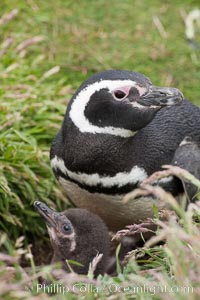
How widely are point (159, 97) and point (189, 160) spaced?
19.5 inches

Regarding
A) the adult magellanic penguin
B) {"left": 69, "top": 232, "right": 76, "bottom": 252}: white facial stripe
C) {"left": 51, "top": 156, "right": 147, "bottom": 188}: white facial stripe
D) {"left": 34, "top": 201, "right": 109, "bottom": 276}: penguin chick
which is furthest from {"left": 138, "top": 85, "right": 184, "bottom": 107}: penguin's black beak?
{"left": 69, "top": 232, "right": 76, "bottom": 252}: white facial stripe

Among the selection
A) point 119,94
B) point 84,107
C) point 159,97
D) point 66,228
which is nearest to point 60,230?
point 66,228

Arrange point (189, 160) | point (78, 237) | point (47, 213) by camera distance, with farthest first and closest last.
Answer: point (189, 160)
point (47, 213)
point (78, 237)

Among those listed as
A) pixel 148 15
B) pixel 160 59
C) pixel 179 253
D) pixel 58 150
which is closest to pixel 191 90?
pixel 160 59

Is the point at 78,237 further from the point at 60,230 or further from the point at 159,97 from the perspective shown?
the point at 159,97

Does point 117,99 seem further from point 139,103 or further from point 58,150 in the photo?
point 58,150

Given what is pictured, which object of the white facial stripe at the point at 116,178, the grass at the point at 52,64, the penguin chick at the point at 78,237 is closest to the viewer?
the penguin chick at the point at 78,237

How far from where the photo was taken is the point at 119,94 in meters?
4.85

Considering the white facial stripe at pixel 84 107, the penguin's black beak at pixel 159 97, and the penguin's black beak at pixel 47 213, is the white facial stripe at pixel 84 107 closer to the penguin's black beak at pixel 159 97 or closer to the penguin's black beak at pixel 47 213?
the penguin's black beak at pixel 159 97

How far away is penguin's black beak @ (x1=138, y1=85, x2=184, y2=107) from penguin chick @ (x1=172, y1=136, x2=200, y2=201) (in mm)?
433

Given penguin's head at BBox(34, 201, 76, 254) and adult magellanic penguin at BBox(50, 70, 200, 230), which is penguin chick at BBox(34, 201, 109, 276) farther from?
adult magellanic penguin at BBox(50, 70, 200, 230)

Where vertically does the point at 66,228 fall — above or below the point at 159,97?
below

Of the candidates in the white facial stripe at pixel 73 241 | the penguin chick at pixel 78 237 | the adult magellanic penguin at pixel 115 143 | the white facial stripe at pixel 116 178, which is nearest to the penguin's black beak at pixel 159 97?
the adult magellanic penguin at pixel 115 143

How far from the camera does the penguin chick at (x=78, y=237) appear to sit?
4.79m
